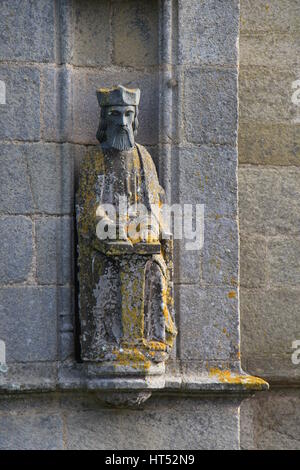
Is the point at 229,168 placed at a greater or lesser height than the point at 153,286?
greater

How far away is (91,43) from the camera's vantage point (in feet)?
17.3

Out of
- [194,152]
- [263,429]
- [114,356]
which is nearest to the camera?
[114,356]

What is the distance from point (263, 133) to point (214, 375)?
1433mm

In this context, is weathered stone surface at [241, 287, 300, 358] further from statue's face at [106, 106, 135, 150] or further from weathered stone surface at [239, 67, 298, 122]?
statue's face at [106, 106, 135, 150]

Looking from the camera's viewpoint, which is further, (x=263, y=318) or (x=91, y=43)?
(x=263, y=318)

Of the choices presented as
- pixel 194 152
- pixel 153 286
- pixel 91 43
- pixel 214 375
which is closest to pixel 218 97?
pixel 194 152

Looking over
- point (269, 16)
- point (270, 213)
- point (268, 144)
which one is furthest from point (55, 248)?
point (269, 16)

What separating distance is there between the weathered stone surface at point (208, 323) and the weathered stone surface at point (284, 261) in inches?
21.6

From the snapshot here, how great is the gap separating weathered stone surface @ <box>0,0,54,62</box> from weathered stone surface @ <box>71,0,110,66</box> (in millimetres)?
165

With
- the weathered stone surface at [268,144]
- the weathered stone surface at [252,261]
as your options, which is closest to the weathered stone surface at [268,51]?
the weathered stone surface at [268,144]

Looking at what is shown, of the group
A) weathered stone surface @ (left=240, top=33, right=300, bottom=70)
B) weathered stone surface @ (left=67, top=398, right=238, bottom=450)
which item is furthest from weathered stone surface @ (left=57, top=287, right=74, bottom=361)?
weathered stone surface @ (left=240, top=33, right=300, bottom=70)

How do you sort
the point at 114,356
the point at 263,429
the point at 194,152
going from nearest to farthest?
the point at 114,356 → the point at 194,152 → the point at 263,429
